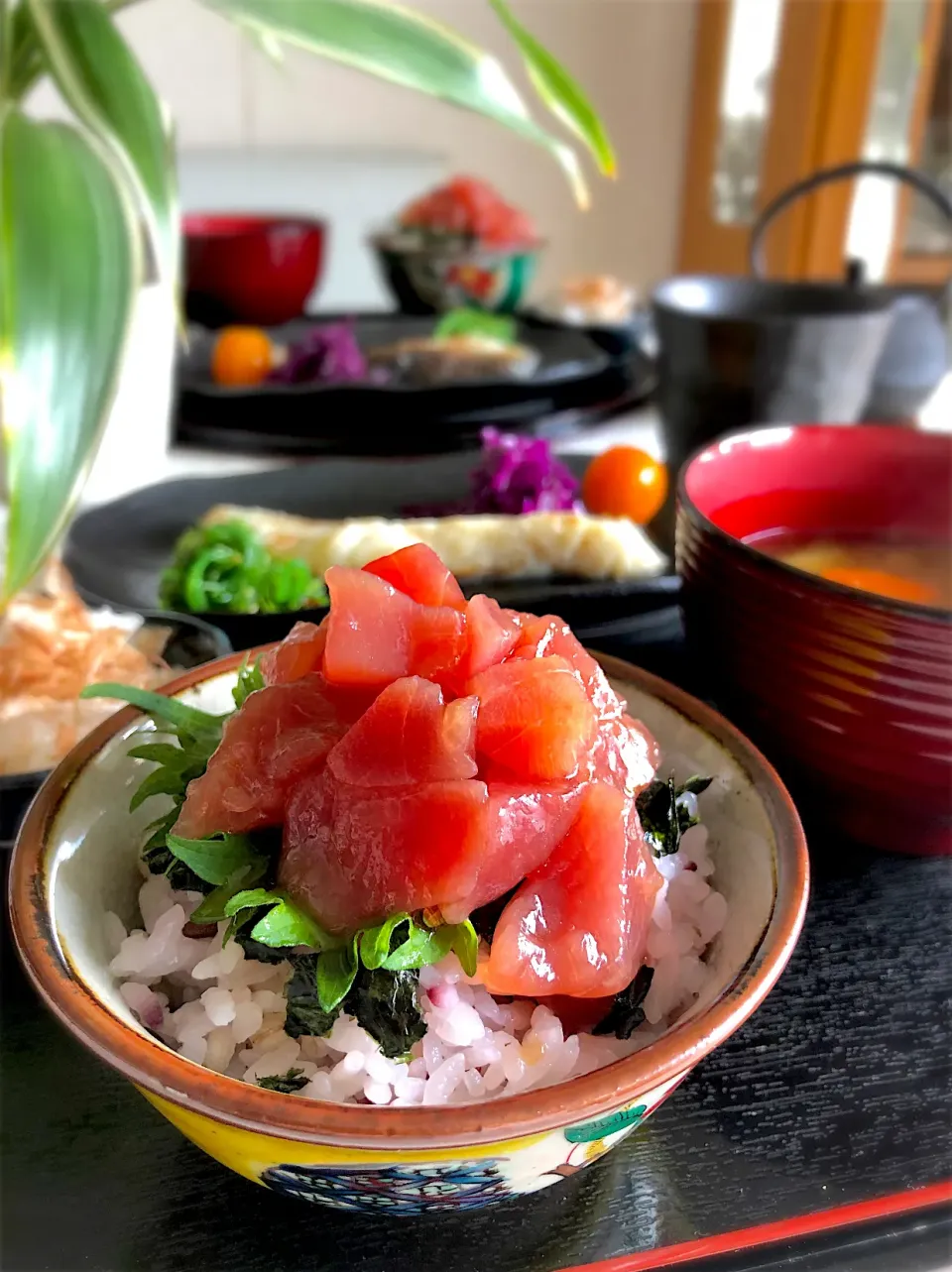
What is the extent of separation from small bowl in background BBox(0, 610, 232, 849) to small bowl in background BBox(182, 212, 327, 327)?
1434mm

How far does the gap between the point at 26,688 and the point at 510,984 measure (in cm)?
60

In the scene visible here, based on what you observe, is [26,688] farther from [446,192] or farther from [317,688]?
[446,192]

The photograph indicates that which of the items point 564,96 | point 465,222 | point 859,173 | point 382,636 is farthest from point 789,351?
point 465,222

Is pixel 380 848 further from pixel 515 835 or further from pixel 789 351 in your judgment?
pixel 789 351

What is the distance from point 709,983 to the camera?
63 cm

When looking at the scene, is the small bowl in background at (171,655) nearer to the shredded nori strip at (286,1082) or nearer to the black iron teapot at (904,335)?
the shredded nori strip at (286,1082)

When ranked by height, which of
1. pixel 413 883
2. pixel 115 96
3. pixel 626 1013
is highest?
pixel 115 96

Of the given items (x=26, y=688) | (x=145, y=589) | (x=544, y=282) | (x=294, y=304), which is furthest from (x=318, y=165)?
(x=26, y=688)

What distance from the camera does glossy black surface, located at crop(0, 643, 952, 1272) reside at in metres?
0.61

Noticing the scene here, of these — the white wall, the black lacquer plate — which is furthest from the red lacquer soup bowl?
the white wall

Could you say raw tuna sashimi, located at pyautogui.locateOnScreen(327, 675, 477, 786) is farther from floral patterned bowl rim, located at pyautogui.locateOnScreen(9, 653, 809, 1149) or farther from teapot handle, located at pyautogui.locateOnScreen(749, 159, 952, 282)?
teapot handle, located at pyautogui.locateOnScreen(749, 159, 952, 282)

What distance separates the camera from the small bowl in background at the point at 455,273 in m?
2.41

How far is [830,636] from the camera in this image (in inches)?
31.7

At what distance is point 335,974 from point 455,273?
2102mm
